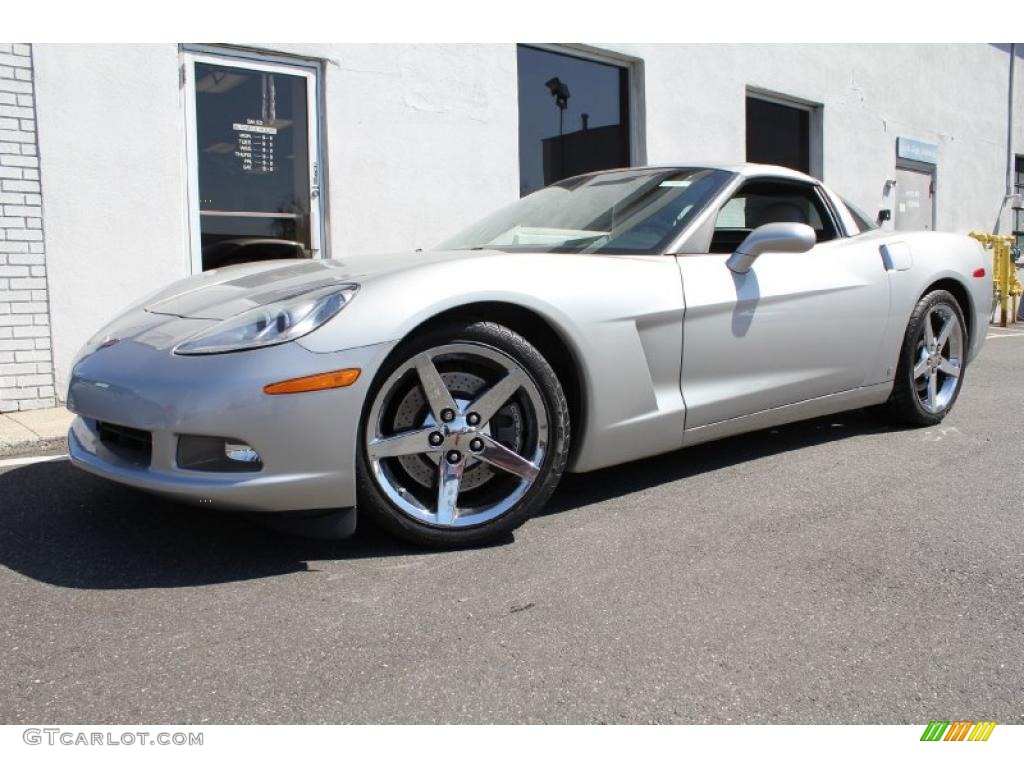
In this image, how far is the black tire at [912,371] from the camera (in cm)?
438

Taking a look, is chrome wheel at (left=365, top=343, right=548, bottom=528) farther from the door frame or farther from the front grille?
the door frame

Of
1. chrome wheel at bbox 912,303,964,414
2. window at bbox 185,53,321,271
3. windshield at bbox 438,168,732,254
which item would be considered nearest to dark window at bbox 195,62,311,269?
window at bbox 185,53,321,271

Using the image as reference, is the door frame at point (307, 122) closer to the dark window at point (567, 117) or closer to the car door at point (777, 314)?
the dark window at point (567, 117)

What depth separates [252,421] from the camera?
246 centimetres

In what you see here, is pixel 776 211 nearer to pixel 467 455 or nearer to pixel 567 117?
pixel 467 455

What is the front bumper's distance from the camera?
2461 mm

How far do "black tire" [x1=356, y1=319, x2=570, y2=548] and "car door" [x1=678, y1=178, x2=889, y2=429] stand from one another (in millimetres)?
617

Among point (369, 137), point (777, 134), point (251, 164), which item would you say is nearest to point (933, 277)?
point (369, 137)

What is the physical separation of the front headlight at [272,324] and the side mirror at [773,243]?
158cm

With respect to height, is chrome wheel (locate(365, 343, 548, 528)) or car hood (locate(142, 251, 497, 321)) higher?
car hood (locate(142, 251, 497, 321))

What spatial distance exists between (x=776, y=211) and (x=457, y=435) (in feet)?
7.40

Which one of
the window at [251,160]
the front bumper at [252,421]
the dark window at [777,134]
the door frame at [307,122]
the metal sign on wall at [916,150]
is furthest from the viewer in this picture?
the metal sign on wall at [916,150]

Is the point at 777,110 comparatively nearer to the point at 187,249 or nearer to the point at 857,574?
the point at 187,249

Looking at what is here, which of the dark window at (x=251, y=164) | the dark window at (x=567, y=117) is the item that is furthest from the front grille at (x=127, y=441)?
the dark window at (x=567, y=117)
